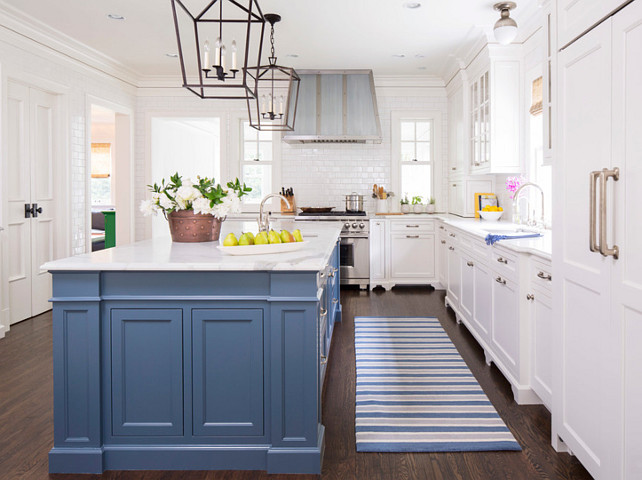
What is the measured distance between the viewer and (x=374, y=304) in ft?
19.8

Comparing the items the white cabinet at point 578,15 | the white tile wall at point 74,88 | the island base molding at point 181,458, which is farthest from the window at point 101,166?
the white cabinet at point 578,15

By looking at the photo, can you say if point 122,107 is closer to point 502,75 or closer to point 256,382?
point 502,75

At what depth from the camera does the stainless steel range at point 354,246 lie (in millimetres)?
6965

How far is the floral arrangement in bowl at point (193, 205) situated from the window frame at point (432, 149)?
4700 millimetres

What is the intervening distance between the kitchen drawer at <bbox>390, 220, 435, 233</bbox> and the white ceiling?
6.67ft

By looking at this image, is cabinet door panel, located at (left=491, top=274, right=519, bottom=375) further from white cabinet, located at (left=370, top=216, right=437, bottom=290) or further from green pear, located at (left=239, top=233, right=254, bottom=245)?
white cabinet, located at (left=370, top=216, right=437, bottom=290)

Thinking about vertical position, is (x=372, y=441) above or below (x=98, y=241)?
below

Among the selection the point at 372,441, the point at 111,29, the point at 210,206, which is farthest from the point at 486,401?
the point at 111,29

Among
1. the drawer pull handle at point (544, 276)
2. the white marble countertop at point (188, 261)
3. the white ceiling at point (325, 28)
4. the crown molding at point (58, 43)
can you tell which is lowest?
the drawer pull handle at point (544, 276)

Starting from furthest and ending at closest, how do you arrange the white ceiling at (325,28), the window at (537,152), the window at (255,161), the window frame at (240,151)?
the window at (255,161) → the window frame at (240,151) → the window at (537,152) → the white ceiling at (325,28)

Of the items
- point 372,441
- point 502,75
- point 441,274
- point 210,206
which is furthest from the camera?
point 441,274

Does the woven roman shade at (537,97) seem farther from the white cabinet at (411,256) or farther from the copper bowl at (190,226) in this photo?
the copper bowl at (190,226)

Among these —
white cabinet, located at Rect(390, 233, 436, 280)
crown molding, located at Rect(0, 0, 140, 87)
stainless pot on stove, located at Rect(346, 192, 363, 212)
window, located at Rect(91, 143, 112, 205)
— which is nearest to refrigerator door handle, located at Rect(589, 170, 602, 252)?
crown molding, located at Rect(0, 0, 140, 87)

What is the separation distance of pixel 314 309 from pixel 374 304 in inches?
150
